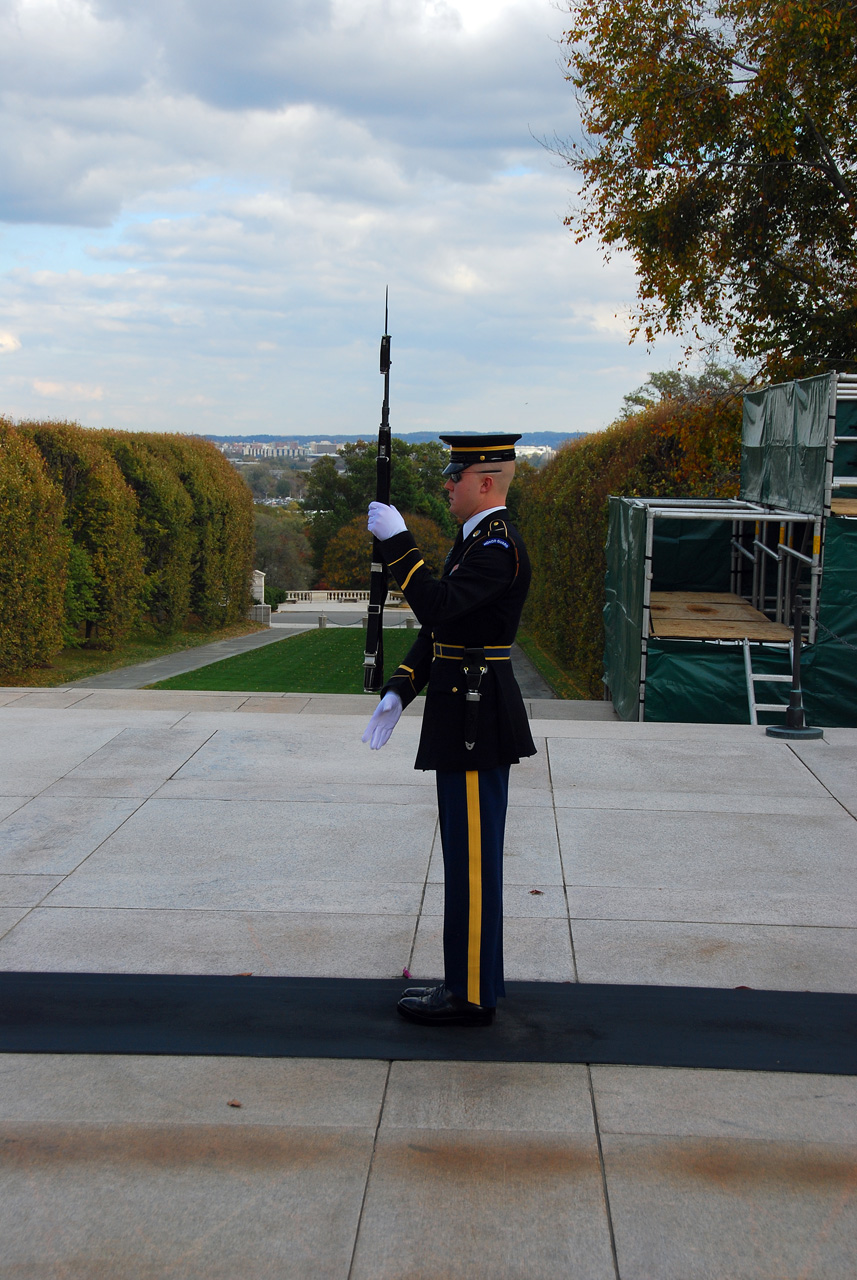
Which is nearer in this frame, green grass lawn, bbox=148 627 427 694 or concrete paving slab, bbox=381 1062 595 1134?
concrete paving slab, bbox=381 1062 595 1134

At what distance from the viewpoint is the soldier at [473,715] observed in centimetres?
320

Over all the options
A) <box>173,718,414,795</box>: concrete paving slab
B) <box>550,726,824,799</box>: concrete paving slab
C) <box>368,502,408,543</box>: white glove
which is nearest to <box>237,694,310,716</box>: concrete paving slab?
<box>173,718,414,795</box>: concrete paving slab

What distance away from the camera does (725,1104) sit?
9.45ft

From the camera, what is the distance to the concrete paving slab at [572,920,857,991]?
11.9ft

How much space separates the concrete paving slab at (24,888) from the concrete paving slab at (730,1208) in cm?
258

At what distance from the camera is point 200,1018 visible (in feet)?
10.9

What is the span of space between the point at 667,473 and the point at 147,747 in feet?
36.6

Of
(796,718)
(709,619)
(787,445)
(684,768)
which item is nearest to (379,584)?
(684,768)

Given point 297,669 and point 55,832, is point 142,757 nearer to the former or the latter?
point 55,832

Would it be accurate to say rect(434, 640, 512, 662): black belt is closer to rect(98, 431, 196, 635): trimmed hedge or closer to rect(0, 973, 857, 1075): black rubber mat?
rect(0, 973, 857, 1075): black rubber mat

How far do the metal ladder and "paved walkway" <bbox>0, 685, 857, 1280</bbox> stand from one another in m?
2.17

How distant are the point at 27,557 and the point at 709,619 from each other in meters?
11.5

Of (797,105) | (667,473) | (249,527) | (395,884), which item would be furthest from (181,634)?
(395,884)

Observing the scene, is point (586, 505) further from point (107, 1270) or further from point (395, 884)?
point (107, 1270)
